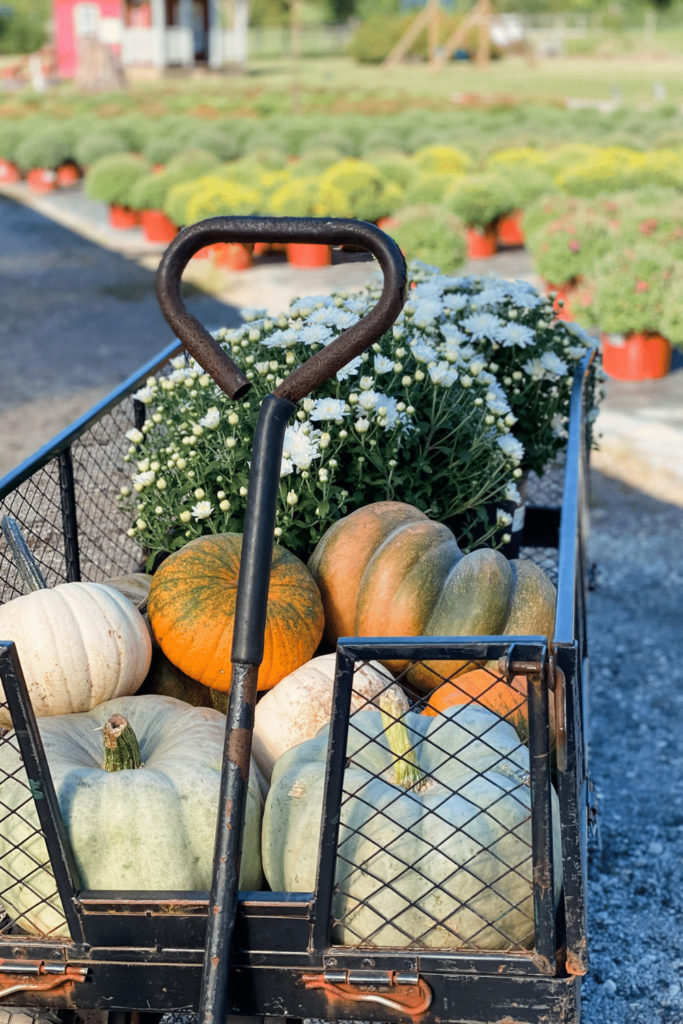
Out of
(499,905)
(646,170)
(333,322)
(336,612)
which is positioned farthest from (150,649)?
(646,170)

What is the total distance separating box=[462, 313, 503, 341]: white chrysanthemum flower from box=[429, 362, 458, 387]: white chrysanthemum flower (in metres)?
0.54

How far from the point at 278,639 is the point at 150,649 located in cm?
27

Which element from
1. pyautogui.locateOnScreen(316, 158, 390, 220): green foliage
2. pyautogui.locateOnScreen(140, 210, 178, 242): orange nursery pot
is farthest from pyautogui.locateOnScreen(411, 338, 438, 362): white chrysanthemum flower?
pyautogui.locateOnScreen(140, 210, 178, 242): orange nursery pot

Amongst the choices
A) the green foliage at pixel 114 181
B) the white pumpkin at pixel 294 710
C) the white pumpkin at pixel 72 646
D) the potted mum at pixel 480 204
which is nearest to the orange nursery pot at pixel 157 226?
the green foliage at pixel 114 181

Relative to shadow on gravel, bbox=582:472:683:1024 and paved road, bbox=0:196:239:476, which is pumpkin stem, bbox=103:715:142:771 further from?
paved road, bbox=0:196:239:476

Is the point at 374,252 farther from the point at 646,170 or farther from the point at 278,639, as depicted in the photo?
the point at 646,170

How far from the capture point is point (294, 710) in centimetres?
219

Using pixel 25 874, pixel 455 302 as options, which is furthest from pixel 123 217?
pixel 25 874

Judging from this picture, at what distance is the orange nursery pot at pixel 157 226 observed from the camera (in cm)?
1595

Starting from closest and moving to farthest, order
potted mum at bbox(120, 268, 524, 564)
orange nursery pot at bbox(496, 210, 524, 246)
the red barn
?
potted mum at bbox(120, 268, 524, 564), orange nursery pot at bbox(496, 210, 524, 246), the red barn

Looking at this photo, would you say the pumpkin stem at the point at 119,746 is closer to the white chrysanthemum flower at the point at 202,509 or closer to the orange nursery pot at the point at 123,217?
the white chrysanthemum flower at the point at 202,509

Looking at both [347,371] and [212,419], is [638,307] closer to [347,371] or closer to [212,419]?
[347,371]

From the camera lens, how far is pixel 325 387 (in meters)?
2.98

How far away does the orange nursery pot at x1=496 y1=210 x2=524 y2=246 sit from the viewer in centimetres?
1459
